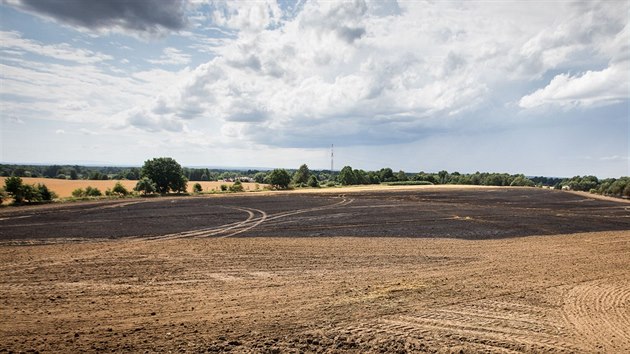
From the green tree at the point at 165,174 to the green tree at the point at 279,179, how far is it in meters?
23.0

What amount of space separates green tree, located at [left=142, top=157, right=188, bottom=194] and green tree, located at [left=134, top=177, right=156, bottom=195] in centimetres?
242

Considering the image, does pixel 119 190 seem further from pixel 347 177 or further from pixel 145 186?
pixel 347 177

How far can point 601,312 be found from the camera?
11227mm

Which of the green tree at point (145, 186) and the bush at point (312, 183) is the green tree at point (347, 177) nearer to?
the bush at point (312, 183)

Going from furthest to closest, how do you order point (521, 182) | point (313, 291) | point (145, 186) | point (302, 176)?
point (521, 182) < point (302, 176) < point (145, 186) < point (313, 291)

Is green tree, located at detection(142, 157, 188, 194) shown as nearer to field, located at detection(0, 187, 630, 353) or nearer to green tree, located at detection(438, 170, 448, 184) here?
field, located at detection(0, 187, 630, 353)

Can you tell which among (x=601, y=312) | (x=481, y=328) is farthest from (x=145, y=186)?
(x=601, y=312)

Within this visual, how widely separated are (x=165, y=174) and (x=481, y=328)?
68397 millimetres

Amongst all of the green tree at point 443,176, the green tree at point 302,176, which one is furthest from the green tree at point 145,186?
the green tree at point 443,176

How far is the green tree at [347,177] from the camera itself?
118 metres

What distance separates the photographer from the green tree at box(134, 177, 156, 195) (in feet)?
215

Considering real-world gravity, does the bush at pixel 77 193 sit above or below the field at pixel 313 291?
above

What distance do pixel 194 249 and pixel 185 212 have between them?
19329 millimetres

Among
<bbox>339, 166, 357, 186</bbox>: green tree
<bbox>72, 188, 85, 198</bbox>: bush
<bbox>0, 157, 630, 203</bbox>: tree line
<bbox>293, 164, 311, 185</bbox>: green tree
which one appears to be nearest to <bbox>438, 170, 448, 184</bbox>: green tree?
<bbox>0, 157, 630, 203</bbox>: tree line
